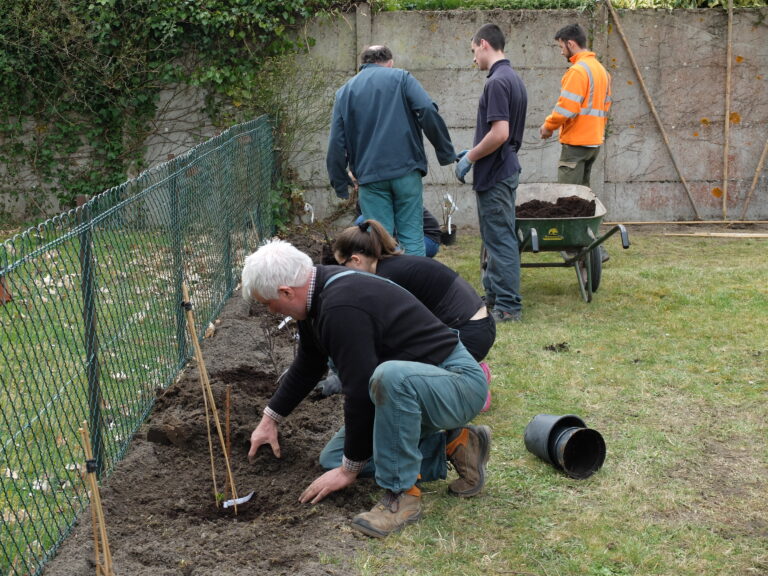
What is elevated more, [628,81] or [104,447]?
[628,81]

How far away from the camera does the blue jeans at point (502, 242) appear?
6.81 meters

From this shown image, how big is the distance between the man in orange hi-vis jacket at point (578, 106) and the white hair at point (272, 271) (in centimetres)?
522

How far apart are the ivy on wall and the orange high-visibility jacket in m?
3.07

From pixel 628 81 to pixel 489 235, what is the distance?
4.32 m

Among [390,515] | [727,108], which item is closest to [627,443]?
[390,515]

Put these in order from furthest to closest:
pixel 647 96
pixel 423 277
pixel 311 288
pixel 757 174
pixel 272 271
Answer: pixel 757 174
pixel 647 96
pixel 423 277
pixel 311 288
pixel 272 271

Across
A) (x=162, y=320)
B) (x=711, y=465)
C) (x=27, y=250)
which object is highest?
(x=27, y=250)

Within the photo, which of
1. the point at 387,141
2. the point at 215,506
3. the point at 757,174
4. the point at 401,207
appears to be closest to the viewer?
the point at 215,506

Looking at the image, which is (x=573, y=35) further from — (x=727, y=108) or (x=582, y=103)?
(x=727, y=108)

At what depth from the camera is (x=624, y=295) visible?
761 centimetres

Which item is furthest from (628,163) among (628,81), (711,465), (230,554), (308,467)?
(230,554)

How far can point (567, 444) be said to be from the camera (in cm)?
425

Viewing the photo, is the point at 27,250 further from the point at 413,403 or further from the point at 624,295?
the point at 624,295

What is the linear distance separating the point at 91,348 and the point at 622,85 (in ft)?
26.0
